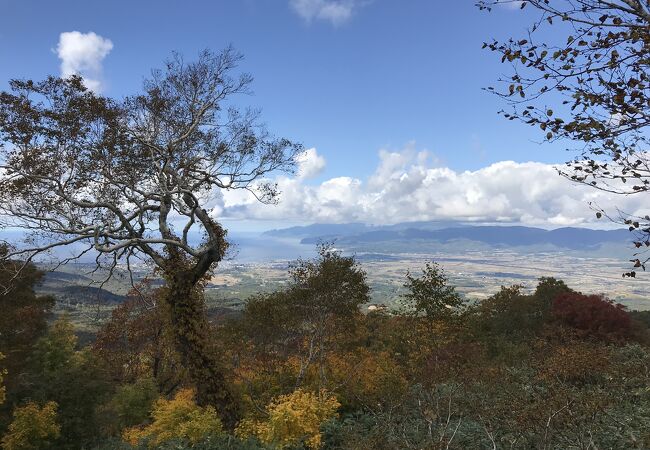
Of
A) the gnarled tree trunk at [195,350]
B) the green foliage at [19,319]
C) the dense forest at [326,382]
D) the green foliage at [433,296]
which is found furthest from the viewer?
the green foliage at [433,296]

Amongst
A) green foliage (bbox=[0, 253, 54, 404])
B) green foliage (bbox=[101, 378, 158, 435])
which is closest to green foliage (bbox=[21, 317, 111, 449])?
green foliage (bbox=[101, 378, 158, 435])

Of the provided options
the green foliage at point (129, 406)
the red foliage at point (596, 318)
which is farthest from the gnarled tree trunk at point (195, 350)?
the red foliage at point (596, 318)

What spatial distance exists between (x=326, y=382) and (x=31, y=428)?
12700mm

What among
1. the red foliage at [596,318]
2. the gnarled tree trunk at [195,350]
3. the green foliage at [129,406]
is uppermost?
the gnarled tree trunk at [195,350]

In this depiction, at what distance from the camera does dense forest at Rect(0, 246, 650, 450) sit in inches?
401

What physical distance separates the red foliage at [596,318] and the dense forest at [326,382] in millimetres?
95

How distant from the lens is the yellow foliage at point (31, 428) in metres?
16.2

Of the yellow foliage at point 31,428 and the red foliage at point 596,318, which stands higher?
the red foliage at point 596,318

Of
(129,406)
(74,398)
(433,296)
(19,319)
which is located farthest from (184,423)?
(433,296)

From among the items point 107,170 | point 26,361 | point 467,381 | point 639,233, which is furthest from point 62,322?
point 639,233

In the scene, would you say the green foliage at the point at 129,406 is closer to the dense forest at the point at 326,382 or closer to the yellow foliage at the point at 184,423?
the dense forest at the point at 326,382

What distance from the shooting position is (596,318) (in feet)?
82.5

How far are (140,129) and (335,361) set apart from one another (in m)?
12.0

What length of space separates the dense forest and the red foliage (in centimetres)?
10
